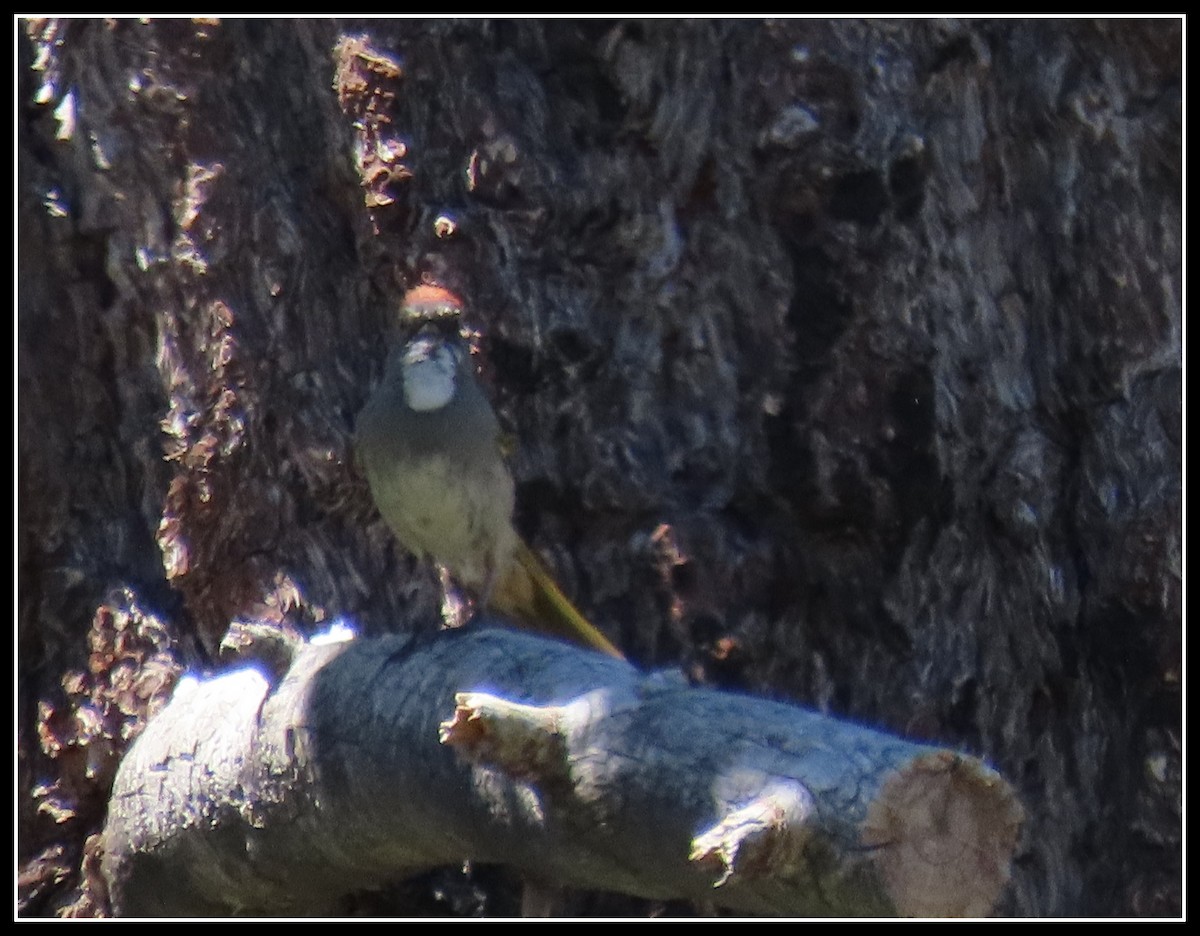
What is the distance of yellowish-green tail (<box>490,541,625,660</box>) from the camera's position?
350 centimetres

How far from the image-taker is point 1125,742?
3.40 metres

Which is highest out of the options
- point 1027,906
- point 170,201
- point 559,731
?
point 170,201

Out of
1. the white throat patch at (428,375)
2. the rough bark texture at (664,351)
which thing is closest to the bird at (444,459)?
the white throat patch at (428,375)

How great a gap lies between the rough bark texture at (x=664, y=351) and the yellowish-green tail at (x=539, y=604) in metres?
Answer: 0.11

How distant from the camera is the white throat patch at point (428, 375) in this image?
347 centimetres

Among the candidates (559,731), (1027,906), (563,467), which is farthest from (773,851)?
(563,467)

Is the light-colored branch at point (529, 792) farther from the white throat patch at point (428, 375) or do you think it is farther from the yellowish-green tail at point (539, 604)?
the white throat patch at point (428, 375)

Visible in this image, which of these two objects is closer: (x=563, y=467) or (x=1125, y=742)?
(x=1125, y=742)

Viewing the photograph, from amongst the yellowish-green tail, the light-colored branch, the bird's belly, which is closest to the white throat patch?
the bird's belly

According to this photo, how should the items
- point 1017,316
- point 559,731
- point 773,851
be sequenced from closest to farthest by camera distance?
1. point 773,851
2. point 559,731
3. point 1017,316

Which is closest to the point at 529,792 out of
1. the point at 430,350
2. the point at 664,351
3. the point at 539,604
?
the point at 539,604

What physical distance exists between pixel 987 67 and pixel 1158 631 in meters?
1.30

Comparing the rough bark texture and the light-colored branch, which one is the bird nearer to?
the rough bark texture

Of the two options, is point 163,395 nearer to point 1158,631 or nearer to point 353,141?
point 353,141
